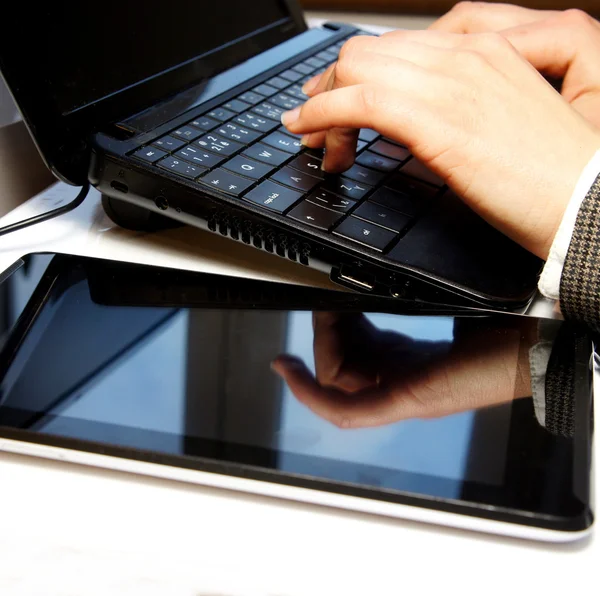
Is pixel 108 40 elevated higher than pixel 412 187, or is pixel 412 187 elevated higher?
pixel 108 40

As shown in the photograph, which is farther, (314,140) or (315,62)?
(315,62)

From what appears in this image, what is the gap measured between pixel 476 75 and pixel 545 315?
0.16 m

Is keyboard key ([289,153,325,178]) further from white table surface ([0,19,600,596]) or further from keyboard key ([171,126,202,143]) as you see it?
white table surface ([0,19,600,596])

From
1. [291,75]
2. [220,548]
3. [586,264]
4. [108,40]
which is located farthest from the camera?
[291,75]

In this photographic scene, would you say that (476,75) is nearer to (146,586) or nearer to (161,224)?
(161,224)

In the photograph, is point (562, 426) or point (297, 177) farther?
point (297, 177)

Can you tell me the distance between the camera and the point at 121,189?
1.46 ft

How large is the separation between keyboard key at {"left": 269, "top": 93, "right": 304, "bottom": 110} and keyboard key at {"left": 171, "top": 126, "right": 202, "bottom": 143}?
0.10m

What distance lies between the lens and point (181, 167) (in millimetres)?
428

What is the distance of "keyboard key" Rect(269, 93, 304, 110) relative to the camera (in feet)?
1.79

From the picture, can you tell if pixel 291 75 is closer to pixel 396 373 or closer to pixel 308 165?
pixel 308 165

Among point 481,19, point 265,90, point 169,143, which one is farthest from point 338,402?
point 481,19

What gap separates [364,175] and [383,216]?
0.06 metres

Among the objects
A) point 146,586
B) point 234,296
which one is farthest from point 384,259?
point 146,586
